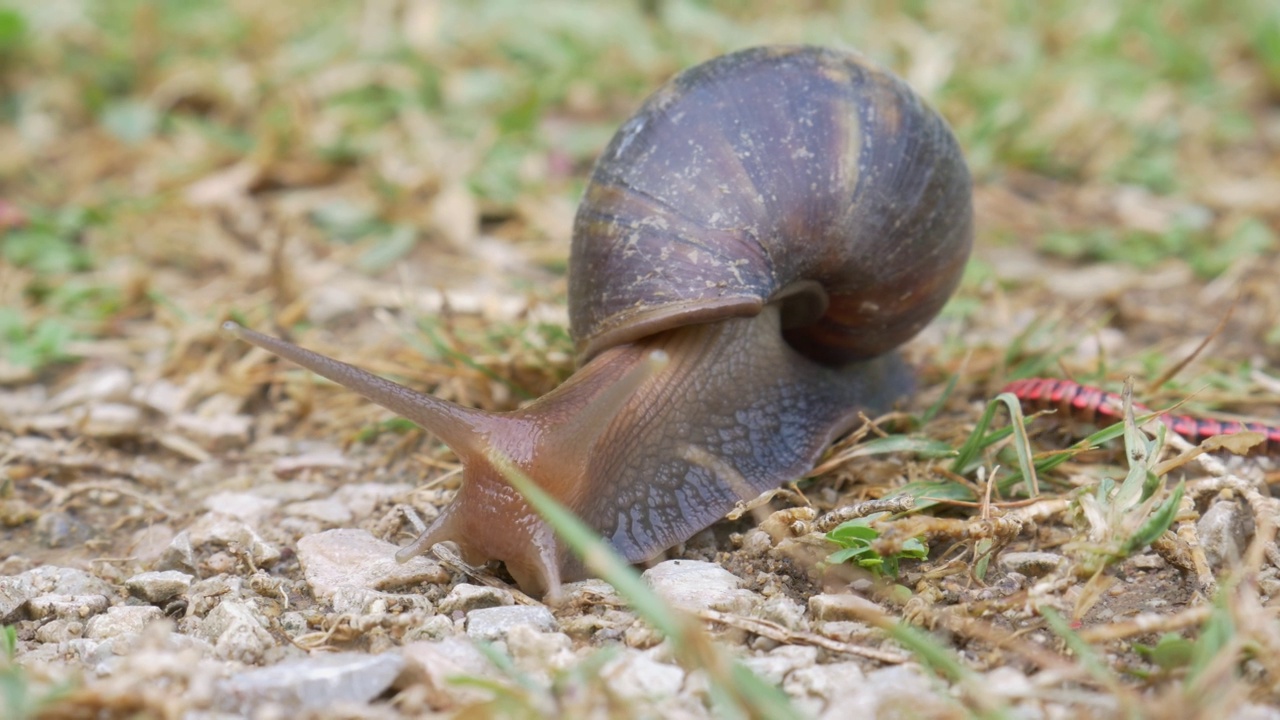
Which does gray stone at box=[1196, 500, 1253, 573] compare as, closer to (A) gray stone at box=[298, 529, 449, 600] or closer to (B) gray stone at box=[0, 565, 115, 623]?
(A) gray stone at box=[298, 529, 449, 600]

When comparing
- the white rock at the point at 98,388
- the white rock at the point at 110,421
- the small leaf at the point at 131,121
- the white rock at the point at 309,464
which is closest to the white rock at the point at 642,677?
the white rock at the point at 309,464

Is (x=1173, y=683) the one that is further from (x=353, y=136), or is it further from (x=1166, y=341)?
(x=353, y=136)

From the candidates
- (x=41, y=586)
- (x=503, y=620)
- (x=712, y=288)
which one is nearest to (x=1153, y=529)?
(x=712, y=288)

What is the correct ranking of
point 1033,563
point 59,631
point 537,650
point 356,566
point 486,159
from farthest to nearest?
point 486,159 → point 356,566 → point 1033,563 → point 59,631 → point 537,650

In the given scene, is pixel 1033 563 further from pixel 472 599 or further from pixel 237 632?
pixel 237 632

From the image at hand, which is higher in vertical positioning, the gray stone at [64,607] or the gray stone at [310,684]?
the gray stone at [310,684]

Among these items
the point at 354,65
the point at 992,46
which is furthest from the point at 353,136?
the point at 992,46

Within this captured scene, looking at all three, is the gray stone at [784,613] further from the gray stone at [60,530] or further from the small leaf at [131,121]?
the small leaf at [131,121]

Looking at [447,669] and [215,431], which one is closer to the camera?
[447,669]
